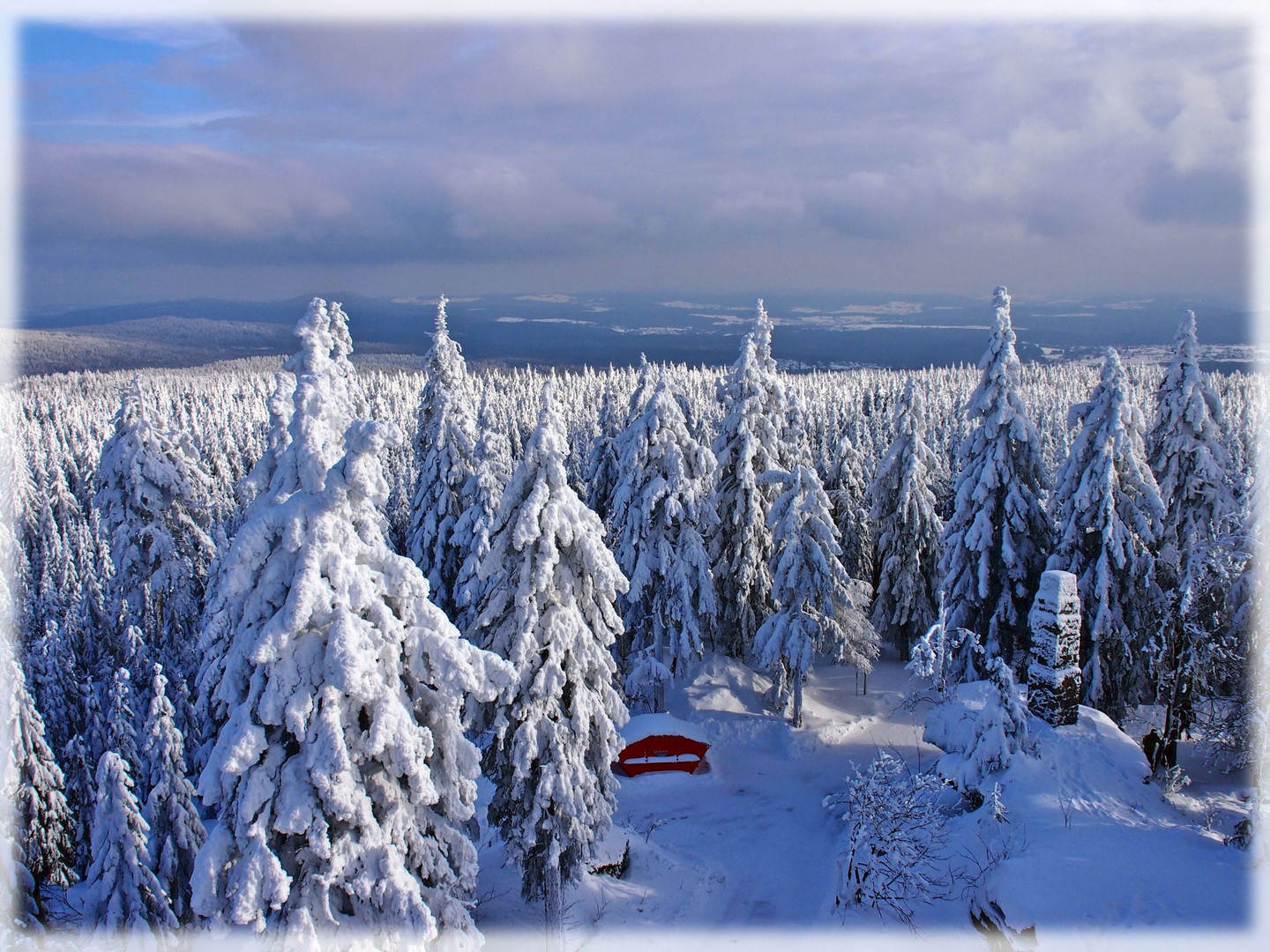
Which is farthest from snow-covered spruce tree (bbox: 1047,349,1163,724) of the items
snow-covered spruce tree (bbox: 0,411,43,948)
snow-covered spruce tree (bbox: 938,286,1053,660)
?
snow-covered spruce tree (bbox: 0,411,43,948)

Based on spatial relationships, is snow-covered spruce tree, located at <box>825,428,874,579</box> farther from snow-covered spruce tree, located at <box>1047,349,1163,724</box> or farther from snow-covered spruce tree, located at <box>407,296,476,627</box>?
snow-covered spruce tree, located at <box>407,296,476,627</box>

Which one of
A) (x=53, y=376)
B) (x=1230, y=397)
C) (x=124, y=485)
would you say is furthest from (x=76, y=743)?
(x=53, y=376)

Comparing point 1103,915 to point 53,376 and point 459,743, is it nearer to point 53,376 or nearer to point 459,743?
point 459,743

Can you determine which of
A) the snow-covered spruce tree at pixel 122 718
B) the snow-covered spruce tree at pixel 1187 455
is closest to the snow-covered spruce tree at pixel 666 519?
the snow-covered spruce tree at pixel 1187 455

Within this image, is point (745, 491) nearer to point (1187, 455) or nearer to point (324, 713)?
point (1187, 455)

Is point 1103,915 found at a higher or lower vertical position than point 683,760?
higher
